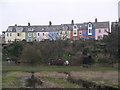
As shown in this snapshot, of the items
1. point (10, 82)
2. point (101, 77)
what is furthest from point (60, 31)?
point (10, 82)

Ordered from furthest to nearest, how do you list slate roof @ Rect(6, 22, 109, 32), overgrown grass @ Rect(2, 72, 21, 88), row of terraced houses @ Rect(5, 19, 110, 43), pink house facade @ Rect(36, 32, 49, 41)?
pink house facade @ Rect(36, 32, 49, 41) → slate roof @ Rect(6, 22, 109, 32) → row of terraced houses @ Rect(5, 19, 110, 43) → overgrown grass @ Rect(2, 72, 21, 88)

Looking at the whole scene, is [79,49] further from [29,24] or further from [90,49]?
[29,24]

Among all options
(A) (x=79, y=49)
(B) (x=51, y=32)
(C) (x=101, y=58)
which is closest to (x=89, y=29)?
(B) (x=51, y=32)

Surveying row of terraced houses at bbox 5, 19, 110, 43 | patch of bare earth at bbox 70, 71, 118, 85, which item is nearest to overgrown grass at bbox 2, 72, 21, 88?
patch of bare earth at bbox 70, 71, 118, 85

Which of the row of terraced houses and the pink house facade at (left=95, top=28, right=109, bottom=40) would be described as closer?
the pink house facade at (left=95, top=28, right=109, bottom=40)

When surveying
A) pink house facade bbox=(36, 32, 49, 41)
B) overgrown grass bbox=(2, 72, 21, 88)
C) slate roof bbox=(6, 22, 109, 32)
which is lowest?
overgrown grass bbox=(2, 72, 21, 88)

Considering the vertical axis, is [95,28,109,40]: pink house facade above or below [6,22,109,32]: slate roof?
below

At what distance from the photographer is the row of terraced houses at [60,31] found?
5803 cm

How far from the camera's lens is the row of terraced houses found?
190 ft

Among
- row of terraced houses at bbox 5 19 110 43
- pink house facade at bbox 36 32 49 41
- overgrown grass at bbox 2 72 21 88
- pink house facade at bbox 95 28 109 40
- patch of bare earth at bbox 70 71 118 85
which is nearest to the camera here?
overgrown grass at bbox 2 72 21 88

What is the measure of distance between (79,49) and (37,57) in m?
9.99

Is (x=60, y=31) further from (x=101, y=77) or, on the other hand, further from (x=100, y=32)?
(x=101, y=77)

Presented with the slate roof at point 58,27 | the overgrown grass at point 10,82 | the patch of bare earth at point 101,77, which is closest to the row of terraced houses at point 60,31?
the slate roof at point 58,27

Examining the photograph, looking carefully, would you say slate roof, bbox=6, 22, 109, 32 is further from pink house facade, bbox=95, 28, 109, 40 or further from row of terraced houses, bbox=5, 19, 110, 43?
pink house facade, bbox=95, 28, 109, 40
